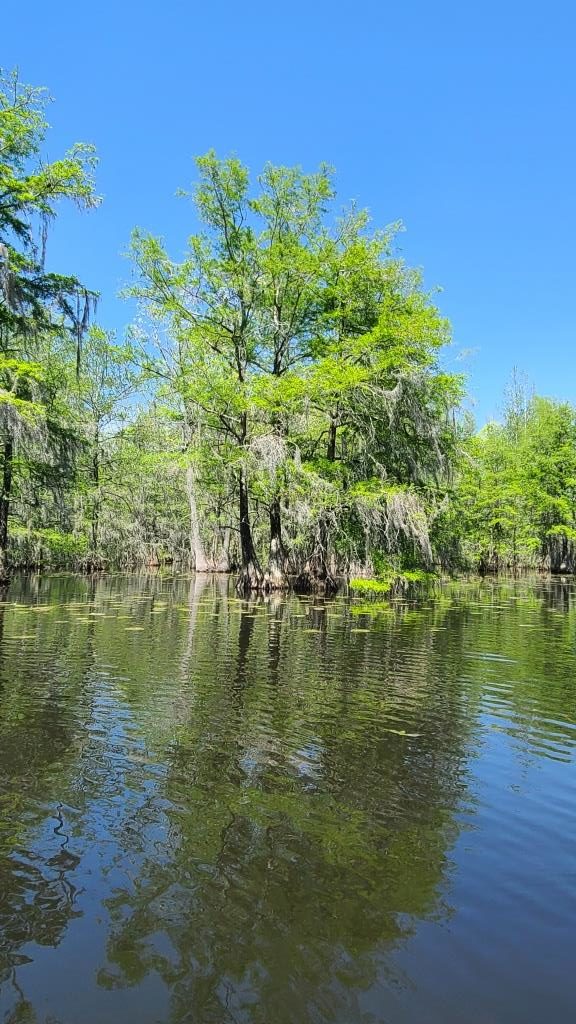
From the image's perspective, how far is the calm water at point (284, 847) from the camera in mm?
2482

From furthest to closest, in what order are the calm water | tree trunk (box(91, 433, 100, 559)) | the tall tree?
tree trunk (box(91, 433, 100, 559)) → the tall tree → the calm water

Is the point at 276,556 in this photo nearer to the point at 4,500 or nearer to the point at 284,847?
the point at 4,500

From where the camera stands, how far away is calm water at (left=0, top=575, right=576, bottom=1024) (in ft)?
8.14

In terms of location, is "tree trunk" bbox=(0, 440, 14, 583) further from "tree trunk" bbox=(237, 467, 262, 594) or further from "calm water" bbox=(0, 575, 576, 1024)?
"calm water" bbox=(0, 575, 576, 1024)

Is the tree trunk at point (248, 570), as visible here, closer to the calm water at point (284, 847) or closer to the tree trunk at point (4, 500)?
the tree trunk at point (4, 500)

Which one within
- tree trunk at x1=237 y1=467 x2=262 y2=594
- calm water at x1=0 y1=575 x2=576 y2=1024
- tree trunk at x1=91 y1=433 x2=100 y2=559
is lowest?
calm water at x1=0 y1=575 x2=576 y2=1024

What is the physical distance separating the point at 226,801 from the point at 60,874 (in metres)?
1.25

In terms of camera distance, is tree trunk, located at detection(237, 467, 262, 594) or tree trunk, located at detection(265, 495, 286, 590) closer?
tree trunk, located at detection(265, 495, 286, 590)

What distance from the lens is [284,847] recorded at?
364 centimetres

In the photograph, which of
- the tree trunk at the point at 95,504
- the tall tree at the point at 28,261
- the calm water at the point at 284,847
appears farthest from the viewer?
the tree trunk at the point at 95,504

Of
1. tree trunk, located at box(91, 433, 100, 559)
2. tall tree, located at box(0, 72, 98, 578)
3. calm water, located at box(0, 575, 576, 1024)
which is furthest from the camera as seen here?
tree trunk, located at box(91, 433, 100, 559)

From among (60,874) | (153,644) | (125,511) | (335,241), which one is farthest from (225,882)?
(125,511)

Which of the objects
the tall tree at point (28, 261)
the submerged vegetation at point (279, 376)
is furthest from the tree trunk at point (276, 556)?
the tall tree at point (28, 261)

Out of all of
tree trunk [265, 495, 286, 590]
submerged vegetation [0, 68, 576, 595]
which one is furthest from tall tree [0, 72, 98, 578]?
tree trunk [265, 495, 286, 590]
